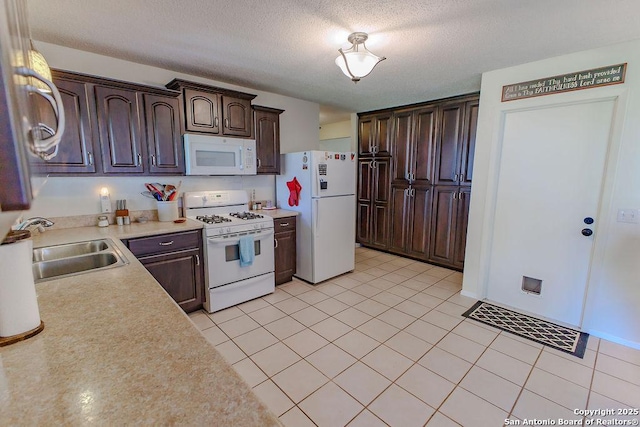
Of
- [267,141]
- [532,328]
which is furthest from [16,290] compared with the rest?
[532,328]

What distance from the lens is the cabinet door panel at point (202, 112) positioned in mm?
2859

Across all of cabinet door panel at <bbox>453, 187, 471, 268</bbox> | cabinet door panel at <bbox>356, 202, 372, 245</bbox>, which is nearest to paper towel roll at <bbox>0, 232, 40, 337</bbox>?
cabinet door panel at <bbox>453, 187, 471, 268</bbox>

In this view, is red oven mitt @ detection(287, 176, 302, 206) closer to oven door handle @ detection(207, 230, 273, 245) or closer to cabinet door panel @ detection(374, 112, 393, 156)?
oven door handle @ detection(207, 230, 273, 245)

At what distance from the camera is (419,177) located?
428cm

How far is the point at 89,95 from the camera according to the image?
2348mm

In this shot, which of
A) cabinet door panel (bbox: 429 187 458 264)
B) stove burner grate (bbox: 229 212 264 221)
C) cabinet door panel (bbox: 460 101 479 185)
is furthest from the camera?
cabinet door panel (bbox: 429 187 458 264)

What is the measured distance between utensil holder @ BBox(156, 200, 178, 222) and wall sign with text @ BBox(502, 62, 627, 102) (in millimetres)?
3501

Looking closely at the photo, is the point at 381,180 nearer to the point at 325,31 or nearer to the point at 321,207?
the point at 321,207

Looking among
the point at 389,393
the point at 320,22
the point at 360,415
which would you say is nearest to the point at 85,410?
the point at 360,415

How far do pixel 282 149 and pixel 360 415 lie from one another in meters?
3.28

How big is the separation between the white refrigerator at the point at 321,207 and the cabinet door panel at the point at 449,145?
1279mm

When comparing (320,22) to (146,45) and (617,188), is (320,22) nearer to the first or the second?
(146,45)

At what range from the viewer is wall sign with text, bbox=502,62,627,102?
2.27 metres

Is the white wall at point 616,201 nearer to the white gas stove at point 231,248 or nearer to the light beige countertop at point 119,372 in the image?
the white gas stove at point 231,248
